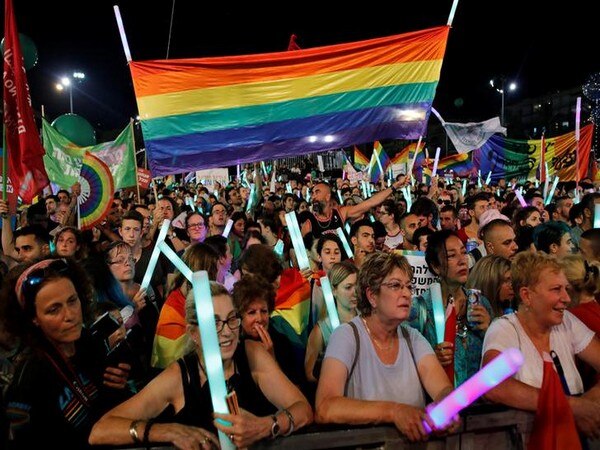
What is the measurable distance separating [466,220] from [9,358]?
7.55 m

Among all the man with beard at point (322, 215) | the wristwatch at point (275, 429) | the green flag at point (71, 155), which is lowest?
the wristwatch at point (275, 429)

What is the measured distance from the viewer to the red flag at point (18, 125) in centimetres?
585

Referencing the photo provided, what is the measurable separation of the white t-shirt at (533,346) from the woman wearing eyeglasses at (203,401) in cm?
112

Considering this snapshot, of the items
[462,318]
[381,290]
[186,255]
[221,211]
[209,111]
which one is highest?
[209,111]

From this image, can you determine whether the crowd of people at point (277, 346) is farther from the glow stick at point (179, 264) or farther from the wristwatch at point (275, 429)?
the glow stick at point (179, 264)

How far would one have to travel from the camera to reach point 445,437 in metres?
2.26

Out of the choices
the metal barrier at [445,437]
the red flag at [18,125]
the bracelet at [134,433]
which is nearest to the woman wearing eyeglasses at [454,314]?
the metal barrier at [445,437]

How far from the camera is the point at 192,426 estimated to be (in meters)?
2.23

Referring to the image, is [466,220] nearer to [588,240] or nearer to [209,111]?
[588,240]

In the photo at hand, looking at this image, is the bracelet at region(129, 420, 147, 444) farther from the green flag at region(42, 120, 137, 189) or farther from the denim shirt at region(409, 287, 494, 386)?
the green flag at region(42, 120, 137, 189)

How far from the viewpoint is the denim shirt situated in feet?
11.0

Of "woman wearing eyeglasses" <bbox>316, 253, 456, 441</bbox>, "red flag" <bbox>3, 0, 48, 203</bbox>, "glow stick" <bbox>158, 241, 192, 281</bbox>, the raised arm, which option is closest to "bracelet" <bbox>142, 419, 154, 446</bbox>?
"woman wearing eyeglasses" <bbox>316, 253, 456, 441</bbox>

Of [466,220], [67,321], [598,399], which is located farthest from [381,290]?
[466,220]

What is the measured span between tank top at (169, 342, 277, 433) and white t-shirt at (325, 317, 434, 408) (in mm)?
398
